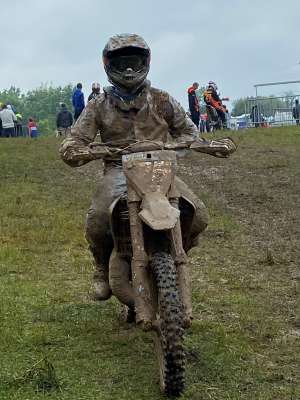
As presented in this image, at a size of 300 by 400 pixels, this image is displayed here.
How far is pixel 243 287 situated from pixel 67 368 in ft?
9.37

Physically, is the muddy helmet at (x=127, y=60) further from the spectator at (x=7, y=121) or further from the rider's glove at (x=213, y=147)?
the spectator at (x=7, y=121)

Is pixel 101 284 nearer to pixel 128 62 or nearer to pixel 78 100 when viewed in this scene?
pixel 128 62

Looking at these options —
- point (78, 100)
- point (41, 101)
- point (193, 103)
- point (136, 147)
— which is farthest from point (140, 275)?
point (41, 101)

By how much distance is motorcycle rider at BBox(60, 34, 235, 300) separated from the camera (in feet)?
19.7

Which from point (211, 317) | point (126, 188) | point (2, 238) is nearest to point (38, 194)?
point (2, 238)

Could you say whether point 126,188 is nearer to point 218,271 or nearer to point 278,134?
point 218,271

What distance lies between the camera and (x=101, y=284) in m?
6.50

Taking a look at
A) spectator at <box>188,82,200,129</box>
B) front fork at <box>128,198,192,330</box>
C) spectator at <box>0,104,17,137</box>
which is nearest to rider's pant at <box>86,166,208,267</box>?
front fork at <box>128,198,192,330</box>

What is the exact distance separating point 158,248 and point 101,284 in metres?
1.21

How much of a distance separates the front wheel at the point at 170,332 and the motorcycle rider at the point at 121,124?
95cm

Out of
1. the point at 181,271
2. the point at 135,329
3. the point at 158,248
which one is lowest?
the point at 135,329

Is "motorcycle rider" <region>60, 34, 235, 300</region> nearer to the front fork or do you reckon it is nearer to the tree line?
the front fork

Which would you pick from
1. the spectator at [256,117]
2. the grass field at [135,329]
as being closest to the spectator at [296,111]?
the spectator at [256,117]

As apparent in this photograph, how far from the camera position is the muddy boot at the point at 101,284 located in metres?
6.48
